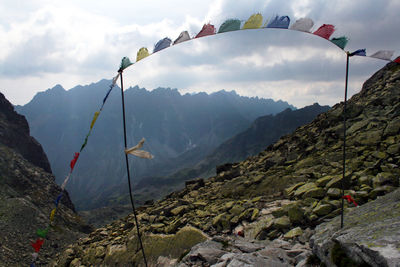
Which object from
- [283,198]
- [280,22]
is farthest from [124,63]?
[283,198]

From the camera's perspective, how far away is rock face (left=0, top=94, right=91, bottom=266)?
34438mm

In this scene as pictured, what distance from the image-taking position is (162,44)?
334 inches

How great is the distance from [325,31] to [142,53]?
5503 millimetres

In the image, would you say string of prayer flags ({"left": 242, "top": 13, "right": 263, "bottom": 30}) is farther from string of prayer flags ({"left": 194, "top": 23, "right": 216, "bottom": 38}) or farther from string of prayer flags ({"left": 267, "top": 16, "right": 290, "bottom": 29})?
string of prayer flags ({"left": 194, "top": 23, "right": 216, "bottom": 38})

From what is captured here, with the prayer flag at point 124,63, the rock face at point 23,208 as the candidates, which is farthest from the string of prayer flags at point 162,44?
the rock face at point 23,208

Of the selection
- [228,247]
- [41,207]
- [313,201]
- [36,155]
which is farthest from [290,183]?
[36,155]

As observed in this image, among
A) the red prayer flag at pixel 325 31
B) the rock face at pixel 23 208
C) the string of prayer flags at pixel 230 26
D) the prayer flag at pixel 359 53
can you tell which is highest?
the string of prayer flags at pixel 230 26

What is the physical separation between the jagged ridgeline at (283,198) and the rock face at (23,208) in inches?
538

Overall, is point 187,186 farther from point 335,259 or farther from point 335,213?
point 335,259

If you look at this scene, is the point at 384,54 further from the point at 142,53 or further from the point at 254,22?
the point at 142,53

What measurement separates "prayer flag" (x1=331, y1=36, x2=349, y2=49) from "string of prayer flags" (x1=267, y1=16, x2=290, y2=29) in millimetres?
1494

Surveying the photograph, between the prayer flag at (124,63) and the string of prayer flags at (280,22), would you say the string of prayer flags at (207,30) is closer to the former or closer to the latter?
the string of prayer flags at (280,22)

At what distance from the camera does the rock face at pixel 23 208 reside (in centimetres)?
3444

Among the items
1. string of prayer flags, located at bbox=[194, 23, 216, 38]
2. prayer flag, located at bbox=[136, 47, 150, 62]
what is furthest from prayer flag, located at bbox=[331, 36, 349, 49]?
prayer flag, located at bbox=[136, 47, 150, 62]
